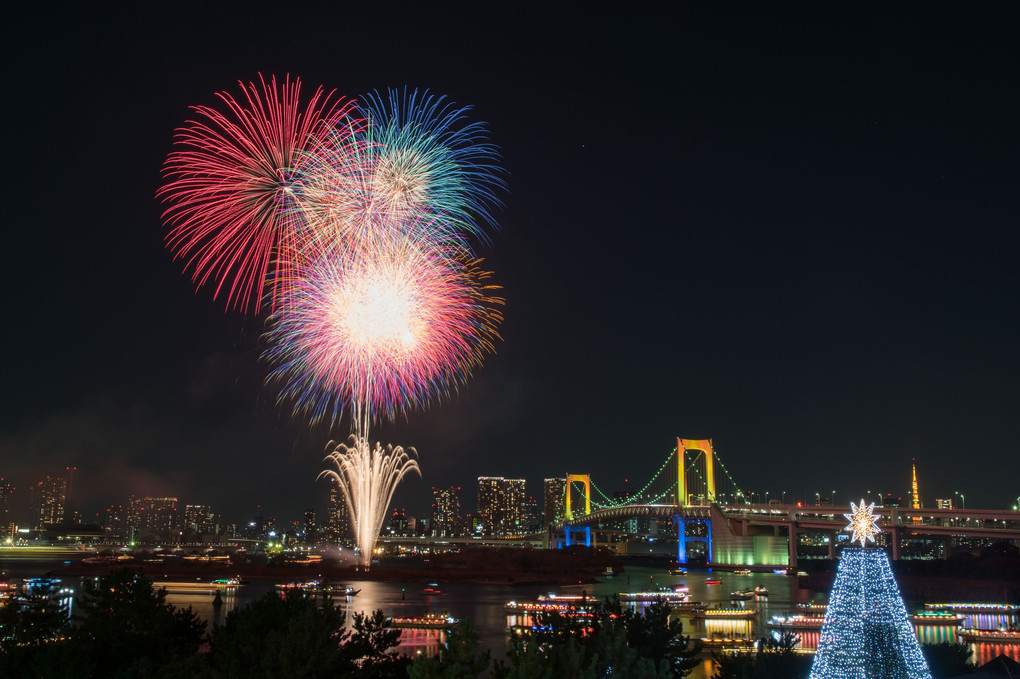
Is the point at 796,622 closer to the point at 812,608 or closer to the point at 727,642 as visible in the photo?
the point at 812,608

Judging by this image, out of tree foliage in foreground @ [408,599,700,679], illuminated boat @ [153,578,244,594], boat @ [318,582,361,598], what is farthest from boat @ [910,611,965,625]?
illuminated boat @ [153,578,244,594]

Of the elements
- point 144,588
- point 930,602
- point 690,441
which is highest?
point 690,441

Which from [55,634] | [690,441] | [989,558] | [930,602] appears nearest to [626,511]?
[690,441]

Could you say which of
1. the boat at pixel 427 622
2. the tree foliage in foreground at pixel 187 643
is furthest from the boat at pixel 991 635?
the tree foliage in foreground at pixel 187 643

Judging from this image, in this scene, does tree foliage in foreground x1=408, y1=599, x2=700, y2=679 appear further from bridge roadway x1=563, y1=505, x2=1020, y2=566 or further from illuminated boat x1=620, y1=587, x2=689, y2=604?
bridge roadway x1=563, y1=505, x2=1020, y2=566

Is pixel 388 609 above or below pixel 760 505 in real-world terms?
below

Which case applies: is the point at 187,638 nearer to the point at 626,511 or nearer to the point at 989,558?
the point at 989,558

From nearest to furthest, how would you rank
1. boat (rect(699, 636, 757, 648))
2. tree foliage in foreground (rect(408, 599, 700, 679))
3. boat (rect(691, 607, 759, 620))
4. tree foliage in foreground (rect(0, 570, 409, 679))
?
tree foliage in foreground (rect(408, 599, 700, 679)) < tree foliage in foreground (rect(0, 570, 409, 679)) < boat (rect(699, 636, 757, 648)) < boat (rect(691, 607, 759, 620))
